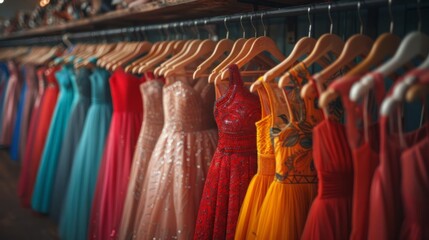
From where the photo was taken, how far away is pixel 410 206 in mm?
800

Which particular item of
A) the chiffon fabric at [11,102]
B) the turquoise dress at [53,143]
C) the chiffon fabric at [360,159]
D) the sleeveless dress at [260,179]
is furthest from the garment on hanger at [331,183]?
the chiffon fabric at [11,102]

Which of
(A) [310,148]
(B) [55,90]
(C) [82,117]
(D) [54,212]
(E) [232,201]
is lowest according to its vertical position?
(D) [54,212]

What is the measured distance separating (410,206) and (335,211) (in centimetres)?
20

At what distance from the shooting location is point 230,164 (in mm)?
1266

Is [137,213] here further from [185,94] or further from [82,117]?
[82,117]

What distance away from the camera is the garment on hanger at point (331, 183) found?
0.93 meters

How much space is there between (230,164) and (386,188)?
0.53 metres

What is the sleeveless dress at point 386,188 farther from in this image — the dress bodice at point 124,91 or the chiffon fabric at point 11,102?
the chiffon fabric at point 11,102

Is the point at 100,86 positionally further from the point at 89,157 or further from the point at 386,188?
the point at 386,188

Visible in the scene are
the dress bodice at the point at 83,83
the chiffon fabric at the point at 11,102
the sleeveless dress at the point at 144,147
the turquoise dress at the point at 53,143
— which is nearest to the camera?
the sleeveless dress at the point at 144,147

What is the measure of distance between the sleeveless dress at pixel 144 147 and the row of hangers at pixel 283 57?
0.10 meters

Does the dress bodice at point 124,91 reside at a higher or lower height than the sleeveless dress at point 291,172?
higher

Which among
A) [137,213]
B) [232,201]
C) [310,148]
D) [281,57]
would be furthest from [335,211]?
[137,213]

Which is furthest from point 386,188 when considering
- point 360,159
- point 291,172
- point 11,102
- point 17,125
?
point 11,102
